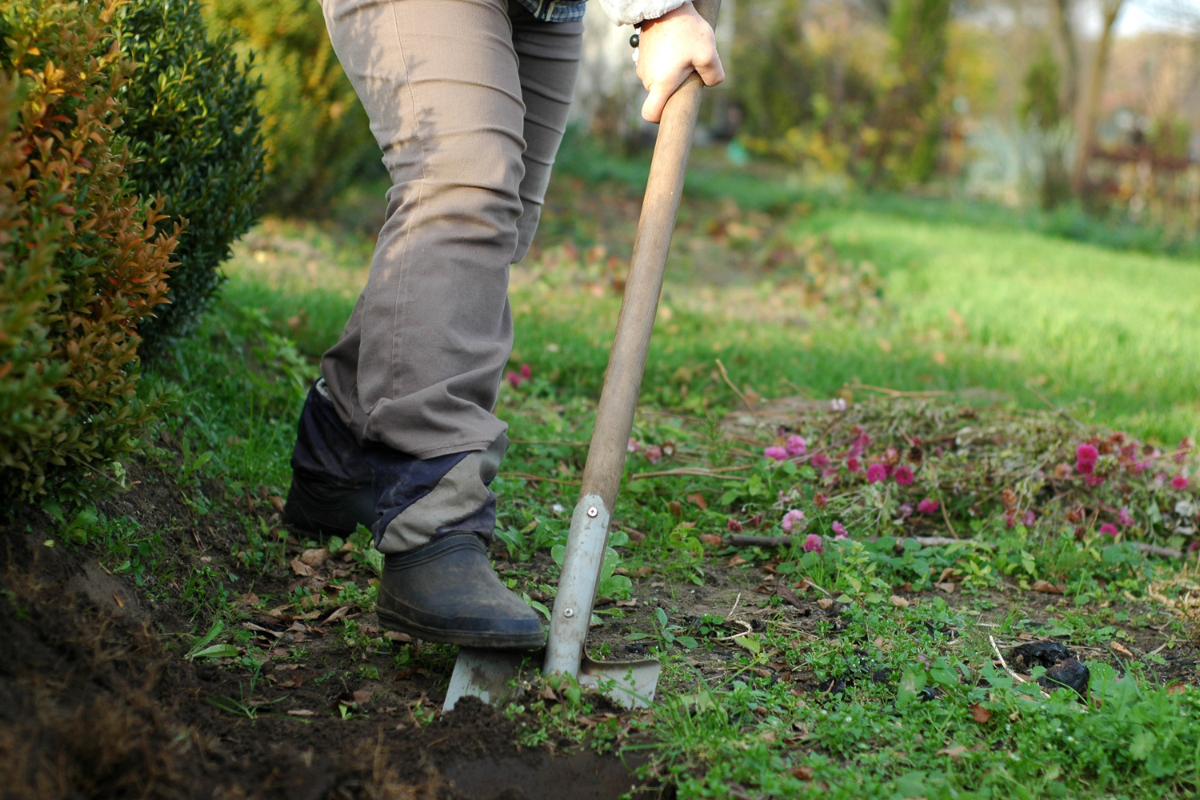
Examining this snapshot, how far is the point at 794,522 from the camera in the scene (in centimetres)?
259

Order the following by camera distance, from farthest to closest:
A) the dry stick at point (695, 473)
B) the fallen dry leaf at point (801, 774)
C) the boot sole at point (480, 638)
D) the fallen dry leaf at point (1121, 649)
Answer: the dry stick at point (695, 473) → the fallen dry leaf at point (1121, 649) → the boot sole at point (480, 638) → the fallen dry leaf at point (801, 774)

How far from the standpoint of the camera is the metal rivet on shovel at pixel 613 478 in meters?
1.67

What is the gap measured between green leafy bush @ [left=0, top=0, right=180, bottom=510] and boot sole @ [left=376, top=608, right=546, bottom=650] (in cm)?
60

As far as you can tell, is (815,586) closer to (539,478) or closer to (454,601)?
(539,478)

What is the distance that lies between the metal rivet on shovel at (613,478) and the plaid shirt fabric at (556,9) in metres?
0.27

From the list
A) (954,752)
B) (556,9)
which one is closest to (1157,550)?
(954,752)

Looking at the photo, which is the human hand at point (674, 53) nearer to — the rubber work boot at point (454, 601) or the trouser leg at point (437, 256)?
the trouser leg at point (437, 256)

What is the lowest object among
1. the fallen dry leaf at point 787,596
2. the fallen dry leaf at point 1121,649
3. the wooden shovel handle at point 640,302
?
the fallen dry leaf at point 1121,649

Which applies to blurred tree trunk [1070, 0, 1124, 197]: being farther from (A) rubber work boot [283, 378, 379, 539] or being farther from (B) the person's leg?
(A) rubber work boot [283, 378, 379, 539]

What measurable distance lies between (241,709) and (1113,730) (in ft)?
4.81

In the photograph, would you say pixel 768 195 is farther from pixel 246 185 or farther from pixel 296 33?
pixel 246 185

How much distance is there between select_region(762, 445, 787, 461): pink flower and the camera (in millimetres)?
2916

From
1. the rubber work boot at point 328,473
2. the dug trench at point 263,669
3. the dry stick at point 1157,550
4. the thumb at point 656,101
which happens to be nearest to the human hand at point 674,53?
the thumb at point 656,101

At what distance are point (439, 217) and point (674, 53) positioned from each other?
0.59m
